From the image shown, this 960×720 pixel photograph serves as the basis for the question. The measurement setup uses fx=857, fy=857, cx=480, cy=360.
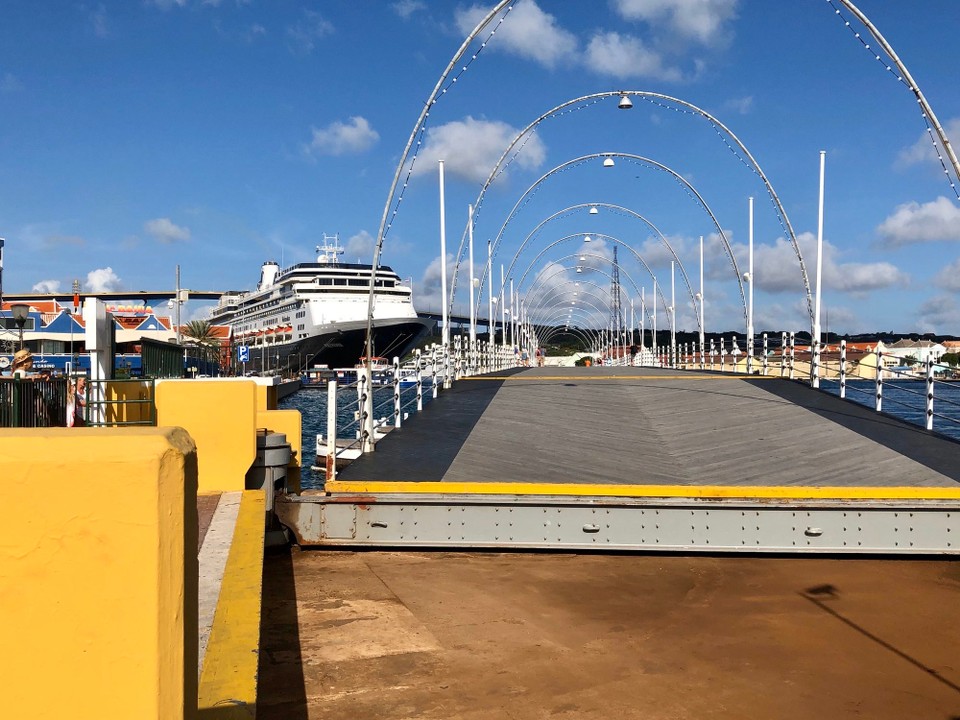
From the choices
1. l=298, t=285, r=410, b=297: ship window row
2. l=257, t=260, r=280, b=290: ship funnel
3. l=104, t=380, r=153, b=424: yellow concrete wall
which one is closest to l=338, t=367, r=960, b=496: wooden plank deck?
l=104, t=380, r=153, b=424: yellow concrete wall

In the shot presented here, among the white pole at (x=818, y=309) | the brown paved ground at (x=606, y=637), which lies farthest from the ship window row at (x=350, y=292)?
the brown paved ground at (x=606, y=637)

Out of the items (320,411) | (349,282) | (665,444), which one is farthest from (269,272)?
(665,444)

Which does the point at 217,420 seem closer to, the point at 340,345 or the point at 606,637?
the point at 606,637

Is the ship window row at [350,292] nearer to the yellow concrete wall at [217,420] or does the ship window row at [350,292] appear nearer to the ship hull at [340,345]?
the ship hull at [340,345]

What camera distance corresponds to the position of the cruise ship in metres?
86.5

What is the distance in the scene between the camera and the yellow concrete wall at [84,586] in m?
2.27

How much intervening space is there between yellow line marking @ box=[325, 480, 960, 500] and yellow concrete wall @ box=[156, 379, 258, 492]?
35.7 inches

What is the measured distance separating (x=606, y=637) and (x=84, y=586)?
3859 millimetres

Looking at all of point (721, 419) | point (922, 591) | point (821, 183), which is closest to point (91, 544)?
point (922, 591)

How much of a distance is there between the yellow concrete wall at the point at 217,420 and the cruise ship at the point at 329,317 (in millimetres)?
75569

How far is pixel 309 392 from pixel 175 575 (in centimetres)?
8789

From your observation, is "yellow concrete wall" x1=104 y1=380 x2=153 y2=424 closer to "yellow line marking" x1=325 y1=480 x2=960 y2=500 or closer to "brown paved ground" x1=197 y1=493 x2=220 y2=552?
"brown paved ground" x1=197 y1=493 x2=220 y2=552

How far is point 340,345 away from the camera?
286 feet

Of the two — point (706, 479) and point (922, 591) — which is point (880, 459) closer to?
point (706, 479)
